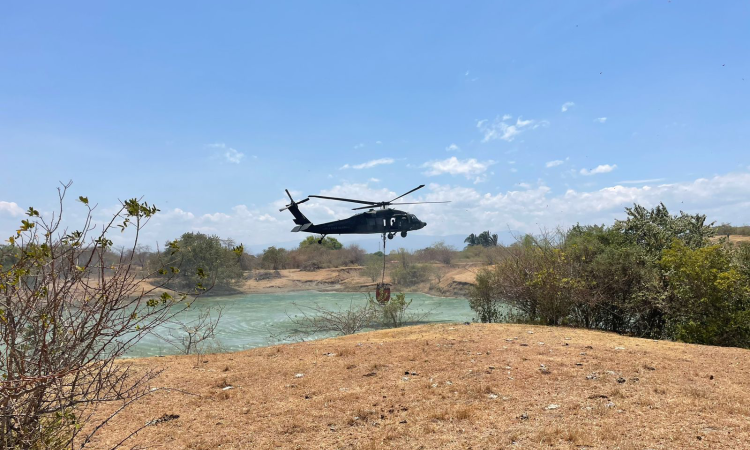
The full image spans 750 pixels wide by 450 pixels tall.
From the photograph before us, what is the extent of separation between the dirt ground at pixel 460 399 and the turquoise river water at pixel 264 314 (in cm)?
491

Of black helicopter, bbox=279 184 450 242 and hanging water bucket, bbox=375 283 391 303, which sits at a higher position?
black helicopter, bbox=279 184 450 242

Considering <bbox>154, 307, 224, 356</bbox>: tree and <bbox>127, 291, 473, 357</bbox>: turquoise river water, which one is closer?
<bbox>154, 307, 224, 356</bbox>: tree

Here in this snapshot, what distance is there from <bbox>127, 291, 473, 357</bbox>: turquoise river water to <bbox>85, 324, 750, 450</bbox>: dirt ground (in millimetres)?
4910

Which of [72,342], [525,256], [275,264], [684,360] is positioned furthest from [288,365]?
[275,264]

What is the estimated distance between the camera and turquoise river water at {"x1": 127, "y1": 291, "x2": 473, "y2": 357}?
18000 mm

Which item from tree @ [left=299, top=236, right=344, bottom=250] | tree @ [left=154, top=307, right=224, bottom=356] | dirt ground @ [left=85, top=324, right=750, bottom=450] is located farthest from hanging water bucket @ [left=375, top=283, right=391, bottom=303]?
tree @ [left=299, top=236, right=344, bottom=250]

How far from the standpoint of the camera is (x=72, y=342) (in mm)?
3691

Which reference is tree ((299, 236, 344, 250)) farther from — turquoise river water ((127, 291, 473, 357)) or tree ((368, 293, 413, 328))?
tree ((368, 293, 413, 328))

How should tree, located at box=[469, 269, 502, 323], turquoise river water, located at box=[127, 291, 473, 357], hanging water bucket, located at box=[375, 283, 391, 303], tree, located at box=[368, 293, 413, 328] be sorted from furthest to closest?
turquoise river water, located at box=[127, 291, 473, 357]
tree, located at box=[368, 293, 413, 328]
tree, located at box=[469, 269, 502, 323]
hanging water bucket, located at box=[375, 283, 391, 303]

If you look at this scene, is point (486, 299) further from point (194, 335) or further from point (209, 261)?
point (209, 261)

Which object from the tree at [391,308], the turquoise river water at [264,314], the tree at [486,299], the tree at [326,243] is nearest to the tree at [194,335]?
the turquoise river water at [264,314]

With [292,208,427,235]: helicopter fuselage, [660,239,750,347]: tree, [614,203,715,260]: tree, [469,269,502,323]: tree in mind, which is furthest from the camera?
[469,269,502,323]: tree

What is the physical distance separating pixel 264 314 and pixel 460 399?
2487 centimetres

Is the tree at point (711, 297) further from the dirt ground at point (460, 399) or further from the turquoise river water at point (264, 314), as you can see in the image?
the turquoise river water at point (264, 314)
